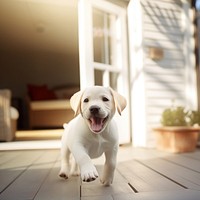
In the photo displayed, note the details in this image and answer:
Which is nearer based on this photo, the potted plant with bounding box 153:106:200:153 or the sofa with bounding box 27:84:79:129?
the potted plant with bounding box 153:106:200:153

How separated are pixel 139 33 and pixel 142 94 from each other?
0.60m

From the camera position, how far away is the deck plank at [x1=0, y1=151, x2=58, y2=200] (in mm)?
1004

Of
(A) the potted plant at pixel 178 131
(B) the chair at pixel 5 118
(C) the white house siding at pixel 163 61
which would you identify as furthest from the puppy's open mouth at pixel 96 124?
(B) the chair at pixel 5 118

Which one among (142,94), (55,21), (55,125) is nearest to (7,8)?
(55,21)

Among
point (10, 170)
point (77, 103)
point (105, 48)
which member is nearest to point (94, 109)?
point (77, 103)

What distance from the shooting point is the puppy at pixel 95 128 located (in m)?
1.02

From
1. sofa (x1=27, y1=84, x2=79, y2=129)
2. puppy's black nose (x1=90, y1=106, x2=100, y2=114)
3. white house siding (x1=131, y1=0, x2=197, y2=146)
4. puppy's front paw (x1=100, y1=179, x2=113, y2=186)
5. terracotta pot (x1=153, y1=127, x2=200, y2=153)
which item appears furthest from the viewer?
sofa (x1=27, y1=84, x2=79, y2=129)

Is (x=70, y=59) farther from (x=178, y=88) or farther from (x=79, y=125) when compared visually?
(x=79, y=125)

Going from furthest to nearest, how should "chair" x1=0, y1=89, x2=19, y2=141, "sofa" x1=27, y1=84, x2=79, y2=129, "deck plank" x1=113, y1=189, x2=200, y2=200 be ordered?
"sofa" x1=27, y1=84, x2=79, y2=129 → "chair" x1=0, y1=89, x2=19, y2=141 → "deck plank" x1=113, y1=189, x2=200, y2=200

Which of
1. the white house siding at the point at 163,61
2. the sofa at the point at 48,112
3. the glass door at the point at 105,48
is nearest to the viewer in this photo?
the glass door at the point at 105,48

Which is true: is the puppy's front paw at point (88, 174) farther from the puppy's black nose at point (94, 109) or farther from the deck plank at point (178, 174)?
the deck plank at point (178, 174)

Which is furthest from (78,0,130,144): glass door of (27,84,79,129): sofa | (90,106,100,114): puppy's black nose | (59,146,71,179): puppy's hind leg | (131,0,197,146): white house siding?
(27,84,79,129): sofa

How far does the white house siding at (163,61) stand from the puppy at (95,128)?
164 centimetres

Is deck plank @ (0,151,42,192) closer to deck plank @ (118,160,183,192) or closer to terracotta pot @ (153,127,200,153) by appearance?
deck plank @ (118,160,183,192)
